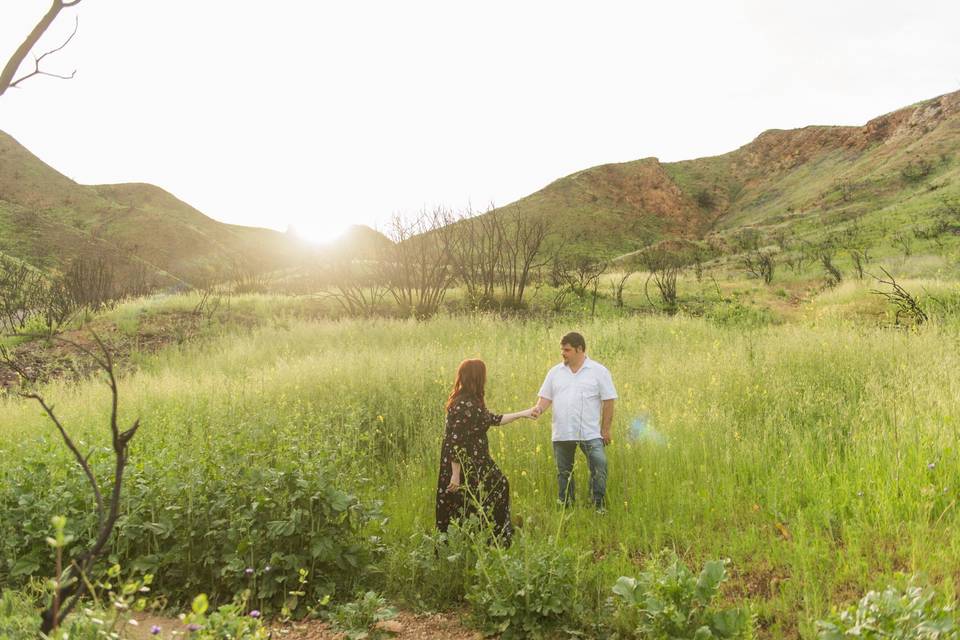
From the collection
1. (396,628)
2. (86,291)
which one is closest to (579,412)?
(396,628)

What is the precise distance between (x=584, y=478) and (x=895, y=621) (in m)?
3.52

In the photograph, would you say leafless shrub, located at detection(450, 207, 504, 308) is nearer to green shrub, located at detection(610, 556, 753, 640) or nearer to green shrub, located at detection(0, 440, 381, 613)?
green shrub, located at detection(0, 440, 381, 613)

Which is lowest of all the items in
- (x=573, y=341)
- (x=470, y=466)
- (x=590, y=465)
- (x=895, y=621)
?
(x=590, y=465)

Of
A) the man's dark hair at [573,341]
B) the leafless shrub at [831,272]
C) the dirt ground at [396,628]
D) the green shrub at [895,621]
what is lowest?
the dirt ground at [396,628]

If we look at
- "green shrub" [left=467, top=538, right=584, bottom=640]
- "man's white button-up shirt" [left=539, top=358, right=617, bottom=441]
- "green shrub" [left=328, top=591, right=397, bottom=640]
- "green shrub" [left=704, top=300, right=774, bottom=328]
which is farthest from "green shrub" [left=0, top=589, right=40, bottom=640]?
"green shrub" [left=704, top=300, right=774, bottom=328]

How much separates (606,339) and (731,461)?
5992 millimetres

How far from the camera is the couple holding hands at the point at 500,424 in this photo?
15.6 ft

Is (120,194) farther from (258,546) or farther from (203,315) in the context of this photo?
(258,546)

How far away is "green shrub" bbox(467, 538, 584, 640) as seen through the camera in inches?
136

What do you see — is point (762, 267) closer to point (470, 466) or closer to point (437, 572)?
point (470, 466)

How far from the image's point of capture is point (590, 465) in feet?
17.3

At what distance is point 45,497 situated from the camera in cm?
466

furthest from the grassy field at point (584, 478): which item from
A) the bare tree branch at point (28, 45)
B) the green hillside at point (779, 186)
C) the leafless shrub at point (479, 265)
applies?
the green hillside at point (779, 186)

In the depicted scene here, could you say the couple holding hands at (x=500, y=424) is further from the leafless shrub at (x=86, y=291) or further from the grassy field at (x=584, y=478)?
the leafless shrub at (x=86, y=291)
